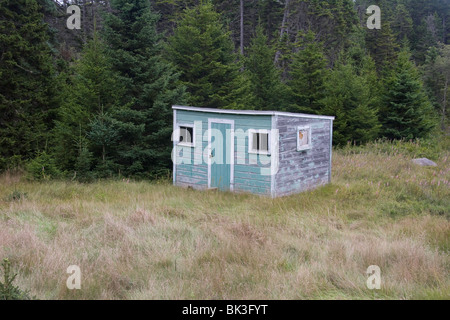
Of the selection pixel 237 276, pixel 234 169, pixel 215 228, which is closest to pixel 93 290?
pixel 237 276

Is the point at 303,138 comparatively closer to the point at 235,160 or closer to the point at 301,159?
the point at 301,159

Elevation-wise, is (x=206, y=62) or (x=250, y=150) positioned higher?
(x=206, y=62)

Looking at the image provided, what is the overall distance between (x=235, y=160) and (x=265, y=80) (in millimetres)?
13222

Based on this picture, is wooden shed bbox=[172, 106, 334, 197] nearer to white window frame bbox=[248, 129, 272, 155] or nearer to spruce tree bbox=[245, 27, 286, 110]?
white window frame bbox=[248, 129, 272, 155]

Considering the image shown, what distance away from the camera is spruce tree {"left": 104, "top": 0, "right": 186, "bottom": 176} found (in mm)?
13766

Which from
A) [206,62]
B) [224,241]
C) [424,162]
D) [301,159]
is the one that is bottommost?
[424,162]

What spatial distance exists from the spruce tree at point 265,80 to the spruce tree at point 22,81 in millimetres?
11848

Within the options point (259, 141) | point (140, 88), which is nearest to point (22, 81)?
point (140, 88)

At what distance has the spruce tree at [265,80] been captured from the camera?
920 inches

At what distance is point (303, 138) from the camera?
11.8 m

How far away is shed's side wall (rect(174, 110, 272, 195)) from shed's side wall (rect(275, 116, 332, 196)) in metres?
0.50

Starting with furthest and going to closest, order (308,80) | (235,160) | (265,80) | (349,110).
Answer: (265,80), (308,80), (349,110), (235,160)

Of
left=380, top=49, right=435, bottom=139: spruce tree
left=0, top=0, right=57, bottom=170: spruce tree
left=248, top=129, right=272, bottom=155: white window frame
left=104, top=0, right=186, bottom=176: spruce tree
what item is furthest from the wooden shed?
left=380, top=49, right=435, bottom=139: spruce tree

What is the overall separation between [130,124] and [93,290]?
898cm
